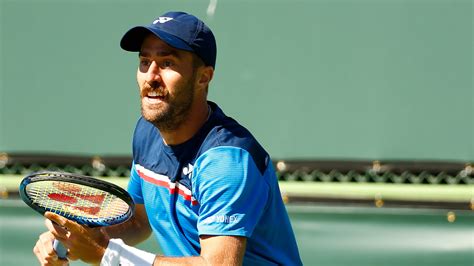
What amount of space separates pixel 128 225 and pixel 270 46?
1.77m

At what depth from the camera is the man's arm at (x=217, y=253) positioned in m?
2.45

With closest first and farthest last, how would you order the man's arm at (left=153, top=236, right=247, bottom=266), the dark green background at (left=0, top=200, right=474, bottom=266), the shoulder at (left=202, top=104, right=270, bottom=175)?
1. the man's arm at (left=153, top=236, right=247, bottom=266)
2. the shoulder at (left=202, top=104, right=270, bottom=175)
3. the dark green background at (left=0, top=200, right=474, bottom=266)

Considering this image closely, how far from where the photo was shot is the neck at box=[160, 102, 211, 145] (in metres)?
2.68

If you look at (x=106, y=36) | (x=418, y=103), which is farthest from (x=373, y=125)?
(x=106, y=36)

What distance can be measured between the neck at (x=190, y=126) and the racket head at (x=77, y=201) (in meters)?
0.21

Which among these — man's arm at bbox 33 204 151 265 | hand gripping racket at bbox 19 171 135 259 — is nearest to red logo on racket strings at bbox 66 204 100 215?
hand gripping racket at bbox 19 171 135 259

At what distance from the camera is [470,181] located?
4.60m

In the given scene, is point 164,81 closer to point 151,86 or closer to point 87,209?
point 151,86

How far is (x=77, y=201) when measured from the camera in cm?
274

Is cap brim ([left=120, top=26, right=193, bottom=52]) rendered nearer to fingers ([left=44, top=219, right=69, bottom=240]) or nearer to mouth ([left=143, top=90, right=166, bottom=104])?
mouth ([left=143, top=90, right=166, bottom=104])

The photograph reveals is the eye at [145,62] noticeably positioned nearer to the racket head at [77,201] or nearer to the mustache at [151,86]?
the mustache at [151,86]

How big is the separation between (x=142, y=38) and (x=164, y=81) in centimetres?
15

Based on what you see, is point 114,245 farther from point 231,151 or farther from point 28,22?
point 28,22

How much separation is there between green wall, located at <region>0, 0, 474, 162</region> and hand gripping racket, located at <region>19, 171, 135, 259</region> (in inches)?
77.0
